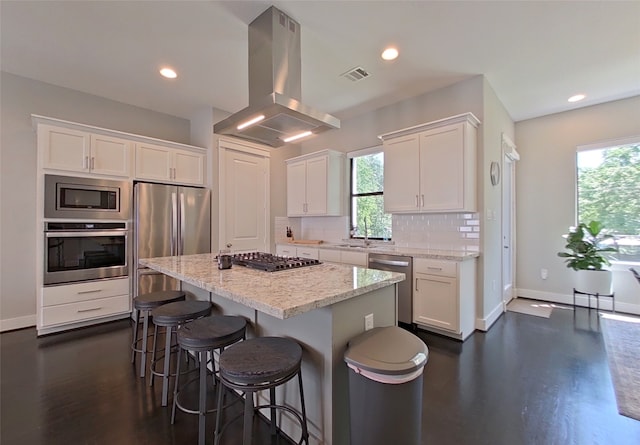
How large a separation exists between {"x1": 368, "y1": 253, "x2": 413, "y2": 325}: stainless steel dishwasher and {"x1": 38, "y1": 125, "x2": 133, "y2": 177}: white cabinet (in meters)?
3.44

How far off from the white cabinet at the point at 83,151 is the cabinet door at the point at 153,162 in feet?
0.38

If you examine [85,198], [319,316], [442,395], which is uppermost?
[85,198]

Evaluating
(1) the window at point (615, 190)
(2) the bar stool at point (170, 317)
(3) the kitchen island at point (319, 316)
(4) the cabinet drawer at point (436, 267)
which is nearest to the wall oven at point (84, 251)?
(2) the bar stool at point (170, 317)

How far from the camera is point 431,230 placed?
149 inches

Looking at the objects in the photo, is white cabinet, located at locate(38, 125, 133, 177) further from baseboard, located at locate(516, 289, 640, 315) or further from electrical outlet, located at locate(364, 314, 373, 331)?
baseboard, located at locate(516, 289, 640, 315)

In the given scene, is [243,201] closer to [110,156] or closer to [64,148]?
[110,156]

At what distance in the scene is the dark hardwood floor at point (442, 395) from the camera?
1.69 metres

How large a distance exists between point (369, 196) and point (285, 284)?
3252mm

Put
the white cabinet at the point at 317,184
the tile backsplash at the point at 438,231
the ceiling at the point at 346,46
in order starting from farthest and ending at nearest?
the white cabinet at the point at 317,184, the tile backsplash at the point at 438,231, the ceiling at the point at 346,46

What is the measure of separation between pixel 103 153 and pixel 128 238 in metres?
1.08

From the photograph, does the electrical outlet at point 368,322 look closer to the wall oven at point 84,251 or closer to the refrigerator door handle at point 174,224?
the refrigerator door handle at point 174,224

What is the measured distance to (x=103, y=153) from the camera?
3500mm

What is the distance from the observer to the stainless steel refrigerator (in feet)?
11.9

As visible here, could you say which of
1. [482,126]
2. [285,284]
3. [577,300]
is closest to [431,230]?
[482,126]
